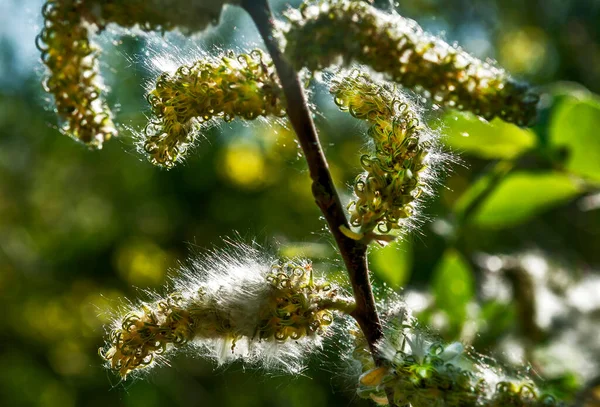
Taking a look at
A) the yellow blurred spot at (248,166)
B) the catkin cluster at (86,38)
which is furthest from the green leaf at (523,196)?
the yellow blurred spot at (248,166)

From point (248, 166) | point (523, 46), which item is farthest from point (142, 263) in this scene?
point (523, 46)

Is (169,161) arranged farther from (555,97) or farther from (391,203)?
(555,97)

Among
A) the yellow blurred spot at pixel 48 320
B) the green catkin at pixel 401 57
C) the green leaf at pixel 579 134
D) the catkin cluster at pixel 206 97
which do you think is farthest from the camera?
the yellow blurred spot at pixel 48 320

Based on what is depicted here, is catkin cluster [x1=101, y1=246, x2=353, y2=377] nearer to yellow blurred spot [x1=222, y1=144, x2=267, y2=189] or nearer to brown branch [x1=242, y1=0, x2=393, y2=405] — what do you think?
brown branch [x1=242, y1=0, x2=393, y2=405]

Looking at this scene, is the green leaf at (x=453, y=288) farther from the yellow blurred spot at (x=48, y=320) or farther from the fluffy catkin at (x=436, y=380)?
the yellow blurred spot at (x=48, y=320)

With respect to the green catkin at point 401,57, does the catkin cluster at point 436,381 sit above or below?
below

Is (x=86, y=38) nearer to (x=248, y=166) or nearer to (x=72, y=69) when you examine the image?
(x=72, y=69)

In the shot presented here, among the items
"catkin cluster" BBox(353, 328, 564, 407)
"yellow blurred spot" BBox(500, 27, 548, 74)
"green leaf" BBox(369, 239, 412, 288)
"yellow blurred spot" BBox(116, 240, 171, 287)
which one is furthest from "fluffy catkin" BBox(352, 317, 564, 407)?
"yellow blurred spot" BBox(500, 27, 548, 74)

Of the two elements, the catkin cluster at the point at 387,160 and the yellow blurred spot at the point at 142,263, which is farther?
the yellow blurred spot at the point at 142,263
